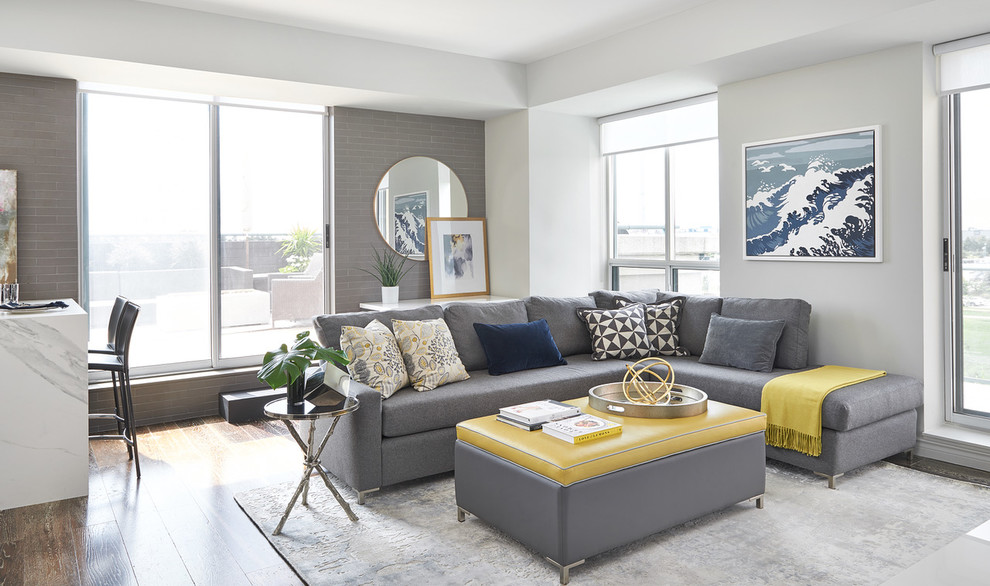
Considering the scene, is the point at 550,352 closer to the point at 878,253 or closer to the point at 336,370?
the point at 336,370

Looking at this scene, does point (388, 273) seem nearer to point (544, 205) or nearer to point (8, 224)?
point (544, 205)

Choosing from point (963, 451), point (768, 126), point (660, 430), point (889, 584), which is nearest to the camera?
point (889, 584)

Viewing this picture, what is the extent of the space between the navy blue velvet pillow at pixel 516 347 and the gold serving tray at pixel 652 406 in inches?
35.4


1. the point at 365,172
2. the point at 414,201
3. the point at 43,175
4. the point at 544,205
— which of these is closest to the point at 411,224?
the point at 414,201

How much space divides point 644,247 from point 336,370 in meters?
3.77

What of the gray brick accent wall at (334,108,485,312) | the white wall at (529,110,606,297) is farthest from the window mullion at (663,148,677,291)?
the gray brick accent wall at (334,108,485,312)

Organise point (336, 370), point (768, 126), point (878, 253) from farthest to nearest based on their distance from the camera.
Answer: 1. point (768, 126)
2. point (878, 253)
3. point (336, 370)

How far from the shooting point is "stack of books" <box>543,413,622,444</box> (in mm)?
2811

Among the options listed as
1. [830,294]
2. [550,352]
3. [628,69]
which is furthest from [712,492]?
[628,69]

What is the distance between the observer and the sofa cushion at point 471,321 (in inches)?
170

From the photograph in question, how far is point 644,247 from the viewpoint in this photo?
621 centimetres

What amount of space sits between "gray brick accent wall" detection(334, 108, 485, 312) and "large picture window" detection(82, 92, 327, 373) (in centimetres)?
19

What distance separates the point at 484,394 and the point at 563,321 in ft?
4.05

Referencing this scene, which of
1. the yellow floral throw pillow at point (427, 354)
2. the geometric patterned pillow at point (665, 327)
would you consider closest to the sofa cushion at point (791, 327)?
the geometric patterned pillow at point (665, 327)
